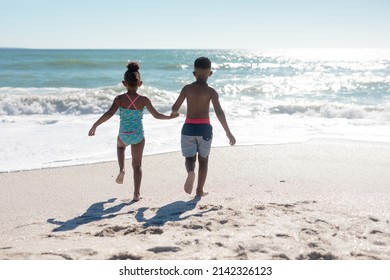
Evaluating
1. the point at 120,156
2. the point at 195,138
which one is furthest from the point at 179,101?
the point at 120,156

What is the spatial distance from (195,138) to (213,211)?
2.76 feet

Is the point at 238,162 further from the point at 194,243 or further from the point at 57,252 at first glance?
the point at 57,252

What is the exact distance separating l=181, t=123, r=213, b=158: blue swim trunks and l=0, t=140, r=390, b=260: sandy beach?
505 millimetres

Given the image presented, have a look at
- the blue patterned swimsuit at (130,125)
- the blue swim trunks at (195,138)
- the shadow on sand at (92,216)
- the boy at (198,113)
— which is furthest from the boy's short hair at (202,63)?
the shadow on sand at (92,216)

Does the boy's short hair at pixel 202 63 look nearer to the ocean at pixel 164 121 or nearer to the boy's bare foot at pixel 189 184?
the boy's bare foot at pixel 189 184

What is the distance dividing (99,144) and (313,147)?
3.51 m

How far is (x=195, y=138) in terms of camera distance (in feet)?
15.1

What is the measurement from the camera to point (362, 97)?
18.4 m

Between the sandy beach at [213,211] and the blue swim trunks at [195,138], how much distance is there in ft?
1.66

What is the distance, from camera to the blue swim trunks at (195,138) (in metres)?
4.58

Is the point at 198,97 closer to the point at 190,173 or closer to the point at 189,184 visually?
the point at 190,173

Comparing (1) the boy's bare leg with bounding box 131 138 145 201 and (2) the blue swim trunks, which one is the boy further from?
(1) the boy's bare leg with bounding box 131 138 145 201
